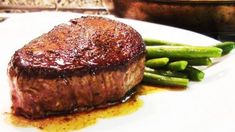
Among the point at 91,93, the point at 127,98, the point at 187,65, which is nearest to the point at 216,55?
the point at 187,65

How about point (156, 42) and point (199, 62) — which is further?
point (156, 42)

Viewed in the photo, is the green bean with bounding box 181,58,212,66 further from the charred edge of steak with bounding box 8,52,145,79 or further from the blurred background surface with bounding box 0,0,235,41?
the charred edge of steak with bounding box 8,52,145,79

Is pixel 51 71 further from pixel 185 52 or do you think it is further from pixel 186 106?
pixel 185 52

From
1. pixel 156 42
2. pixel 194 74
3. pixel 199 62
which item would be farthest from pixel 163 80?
pixel 156 42

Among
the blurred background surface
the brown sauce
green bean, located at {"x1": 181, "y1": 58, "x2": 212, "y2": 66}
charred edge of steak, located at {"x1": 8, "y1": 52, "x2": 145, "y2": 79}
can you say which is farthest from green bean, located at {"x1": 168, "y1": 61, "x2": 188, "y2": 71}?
the blurred background surface

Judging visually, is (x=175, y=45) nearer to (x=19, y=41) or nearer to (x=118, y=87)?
(x=118, y=87)

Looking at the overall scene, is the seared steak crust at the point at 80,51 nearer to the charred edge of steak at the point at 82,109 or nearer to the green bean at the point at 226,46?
the charred edge of steak at the point at 82,109
